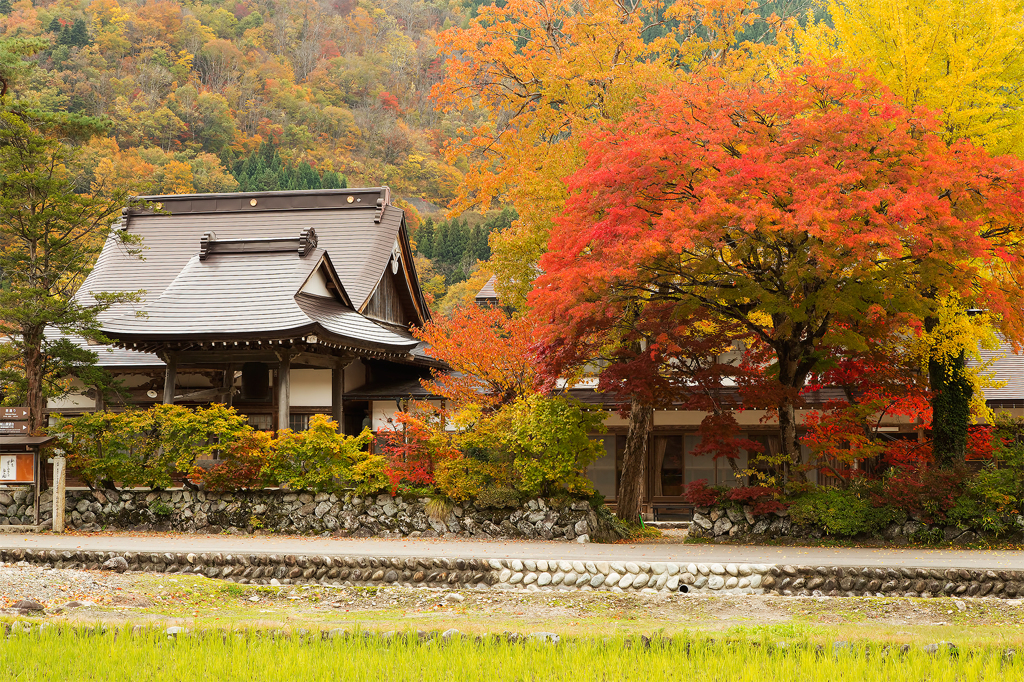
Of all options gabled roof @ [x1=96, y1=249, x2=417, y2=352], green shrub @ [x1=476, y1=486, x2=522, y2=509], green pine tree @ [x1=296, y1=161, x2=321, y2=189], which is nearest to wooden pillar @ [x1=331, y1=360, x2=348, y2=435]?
gabled roof @ [x1=96, y1=249, x2=417, y2=352]

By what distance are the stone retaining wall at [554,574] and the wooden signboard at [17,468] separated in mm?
3378

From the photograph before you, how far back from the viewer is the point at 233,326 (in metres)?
17.8

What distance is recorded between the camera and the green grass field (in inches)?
260

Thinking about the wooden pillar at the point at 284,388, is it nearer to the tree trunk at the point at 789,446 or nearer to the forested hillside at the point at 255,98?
the tree trunk at the point at 789,446

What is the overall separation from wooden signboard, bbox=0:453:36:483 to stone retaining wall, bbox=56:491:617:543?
36.2 inches

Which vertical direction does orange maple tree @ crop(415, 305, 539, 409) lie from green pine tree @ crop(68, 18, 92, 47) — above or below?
below

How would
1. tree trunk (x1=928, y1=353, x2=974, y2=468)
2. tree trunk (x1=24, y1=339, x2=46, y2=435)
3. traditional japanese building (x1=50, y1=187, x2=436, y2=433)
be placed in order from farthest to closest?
traditional japanese building (x1=50, y1=187, x2=436, y2=433)
tree trunk (x1=24, y1=339, x2=46, y2=435)
tree trunk (x1=928, y1=353, x2=974, y2=468)

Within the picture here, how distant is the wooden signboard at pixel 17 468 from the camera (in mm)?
15500

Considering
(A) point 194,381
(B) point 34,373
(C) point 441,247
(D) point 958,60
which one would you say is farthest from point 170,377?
(C) point 441,247

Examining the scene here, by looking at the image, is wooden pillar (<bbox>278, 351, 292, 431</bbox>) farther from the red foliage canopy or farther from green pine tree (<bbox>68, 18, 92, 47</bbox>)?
green pine tree (<bbox>68, 18, 92, 47</bbox>)

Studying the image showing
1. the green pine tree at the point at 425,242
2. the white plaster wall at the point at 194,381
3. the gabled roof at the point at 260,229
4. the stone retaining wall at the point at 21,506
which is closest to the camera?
the stone retaining wall at the point at 21,506

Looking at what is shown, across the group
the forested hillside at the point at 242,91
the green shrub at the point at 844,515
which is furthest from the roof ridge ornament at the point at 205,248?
the forested hillside at the point at 242,91

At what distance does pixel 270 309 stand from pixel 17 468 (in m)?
5.34

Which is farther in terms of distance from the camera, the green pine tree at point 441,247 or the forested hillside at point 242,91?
the forested hillside at point 242,91
